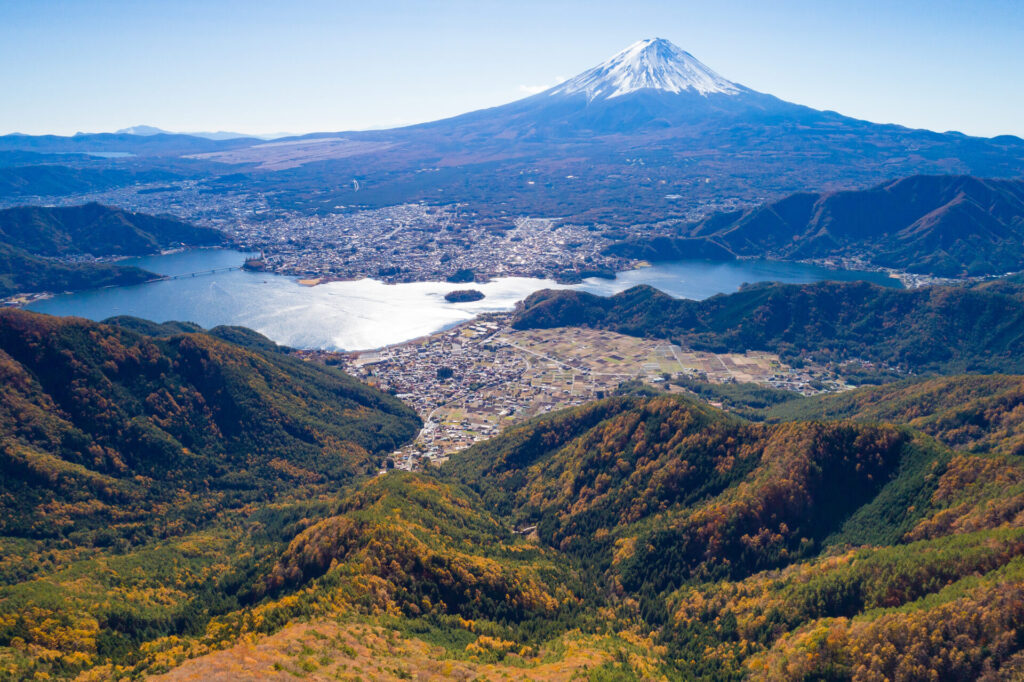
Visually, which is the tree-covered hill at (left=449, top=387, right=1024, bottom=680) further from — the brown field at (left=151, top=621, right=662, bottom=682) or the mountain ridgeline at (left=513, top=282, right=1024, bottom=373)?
the mountain ridgeline at (left=513, top=282, right=1024, bottom=373)

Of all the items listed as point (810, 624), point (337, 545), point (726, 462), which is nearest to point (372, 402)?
point (337, 545)

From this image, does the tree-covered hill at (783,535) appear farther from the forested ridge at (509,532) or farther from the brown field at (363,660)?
the brown field at (363,660)

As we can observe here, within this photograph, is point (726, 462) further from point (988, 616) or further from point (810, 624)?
point (988, 616)

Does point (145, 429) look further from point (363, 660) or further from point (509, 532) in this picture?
point (363, 660)

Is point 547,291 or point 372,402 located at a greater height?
point 547,291

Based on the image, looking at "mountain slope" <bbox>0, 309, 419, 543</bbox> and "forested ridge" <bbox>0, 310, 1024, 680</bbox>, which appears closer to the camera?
"forested ridge" <bbox>0, 310, 1024, 680</bbox>

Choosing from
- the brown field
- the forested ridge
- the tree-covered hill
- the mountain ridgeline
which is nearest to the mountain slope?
the forested ridge

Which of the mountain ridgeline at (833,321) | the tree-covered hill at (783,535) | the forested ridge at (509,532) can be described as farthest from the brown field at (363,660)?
the mountain ridgeline at (833,321)

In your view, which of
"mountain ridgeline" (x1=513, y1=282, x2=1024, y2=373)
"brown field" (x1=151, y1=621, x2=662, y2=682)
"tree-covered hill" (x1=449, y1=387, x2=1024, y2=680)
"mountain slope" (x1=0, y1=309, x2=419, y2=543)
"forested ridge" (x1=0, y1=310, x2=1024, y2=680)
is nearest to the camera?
"brown field" (x1=151, y1=621, x2=662, y2=682)
